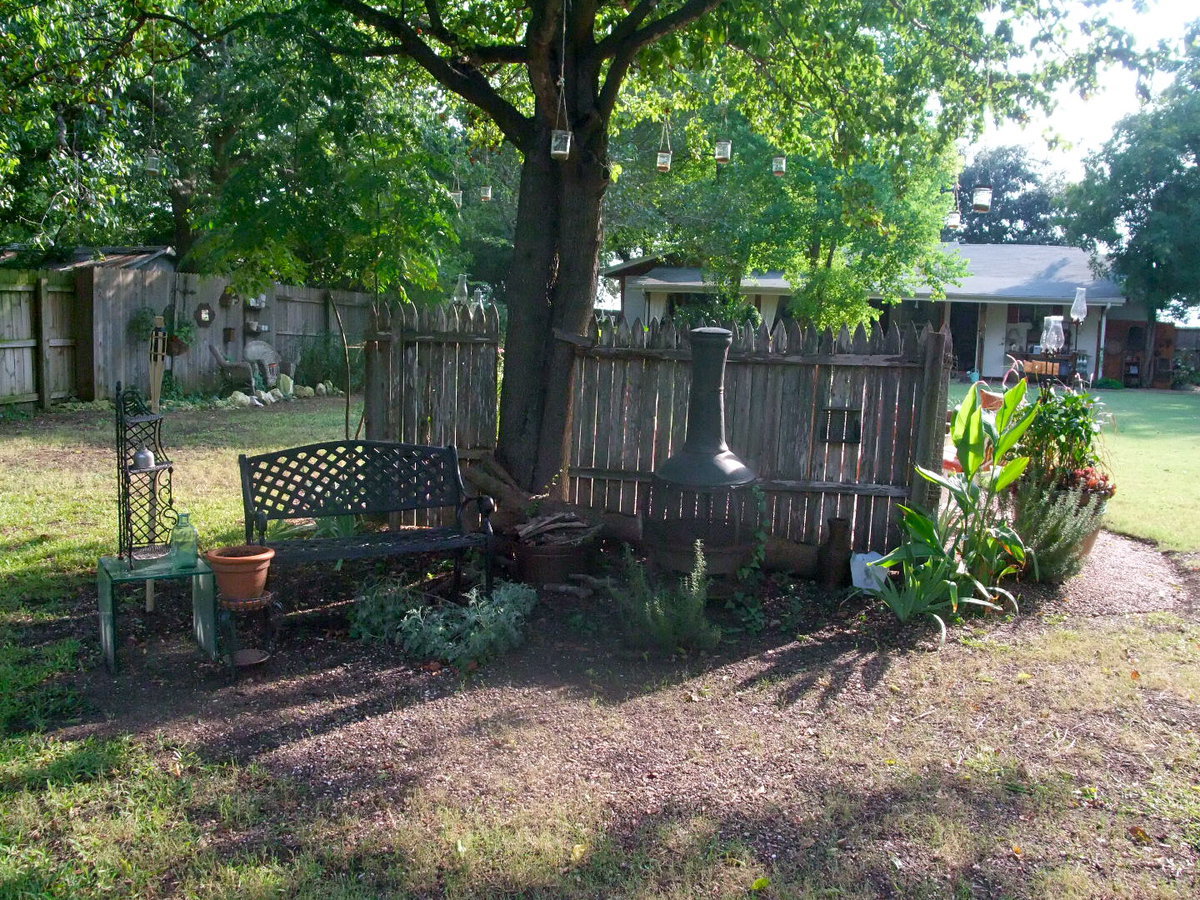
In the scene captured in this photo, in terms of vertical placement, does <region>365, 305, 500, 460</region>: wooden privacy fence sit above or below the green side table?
above

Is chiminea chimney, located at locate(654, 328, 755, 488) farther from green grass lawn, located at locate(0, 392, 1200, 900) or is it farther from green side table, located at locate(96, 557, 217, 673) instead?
green side table, located at locate(96, 557, 217, 673)

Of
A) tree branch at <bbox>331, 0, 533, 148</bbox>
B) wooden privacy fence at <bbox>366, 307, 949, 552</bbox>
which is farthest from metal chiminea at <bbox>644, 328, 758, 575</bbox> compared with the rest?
tree branch at <bbox>331, 0, 533, 148</bbox>

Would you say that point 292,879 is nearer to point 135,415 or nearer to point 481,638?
point 481,638

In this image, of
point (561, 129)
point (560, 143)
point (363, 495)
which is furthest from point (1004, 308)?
point (363, 495)

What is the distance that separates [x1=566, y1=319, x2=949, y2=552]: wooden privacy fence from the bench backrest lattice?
1.31 meters

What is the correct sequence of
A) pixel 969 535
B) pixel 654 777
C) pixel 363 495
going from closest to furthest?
1. pixel 654 777
2. pixel 363 495
3. pixel 969 535

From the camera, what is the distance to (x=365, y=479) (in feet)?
18.5

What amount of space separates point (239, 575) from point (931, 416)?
4.19 meters

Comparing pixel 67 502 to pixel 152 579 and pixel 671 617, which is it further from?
pixel 671 617

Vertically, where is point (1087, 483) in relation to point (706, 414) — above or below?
below

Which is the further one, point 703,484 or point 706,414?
point 706,414

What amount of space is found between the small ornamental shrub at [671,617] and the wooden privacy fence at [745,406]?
1.56 meters

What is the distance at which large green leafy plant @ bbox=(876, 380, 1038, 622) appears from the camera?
541cm

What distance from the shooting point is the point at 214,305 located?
15.9 meters
